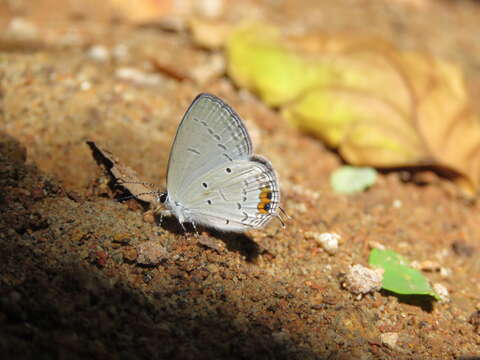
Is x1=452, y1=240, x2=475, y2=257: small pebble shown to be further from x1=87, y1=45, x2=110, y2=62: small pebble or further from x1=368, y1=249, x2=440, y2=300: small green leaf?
x1=87, y1=45, x2=110, y2=62: small pebble

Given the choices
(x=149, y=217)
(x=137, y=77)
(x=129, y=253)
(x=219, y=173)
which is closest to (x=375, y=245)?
(x=219, y=173)

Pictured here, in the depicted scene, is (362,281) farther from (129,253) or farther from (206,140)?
(129,253)

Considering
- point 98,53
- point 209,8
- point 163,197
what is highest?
point 209,8

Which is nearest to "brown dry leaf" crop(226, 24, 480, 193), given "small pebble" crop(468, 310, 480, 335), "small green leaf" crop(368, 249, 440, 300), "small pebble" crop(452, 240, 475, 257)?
"small pebble" crop(452, 240, 475, 257)

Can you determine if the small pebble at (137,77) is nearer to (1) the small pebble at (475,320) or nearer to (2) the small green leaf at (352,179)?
(2) the small green leaf at (352,179)

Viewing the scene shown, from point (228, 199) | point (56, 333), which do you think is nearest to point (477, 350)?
point (228, 199)

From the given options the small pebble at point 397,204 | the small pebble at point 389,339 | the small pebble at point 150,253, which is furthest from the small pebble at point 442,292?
the small pebble at point 150,253

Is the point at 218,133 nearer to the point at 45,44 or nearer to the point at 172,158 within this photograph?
the point at 172,158
